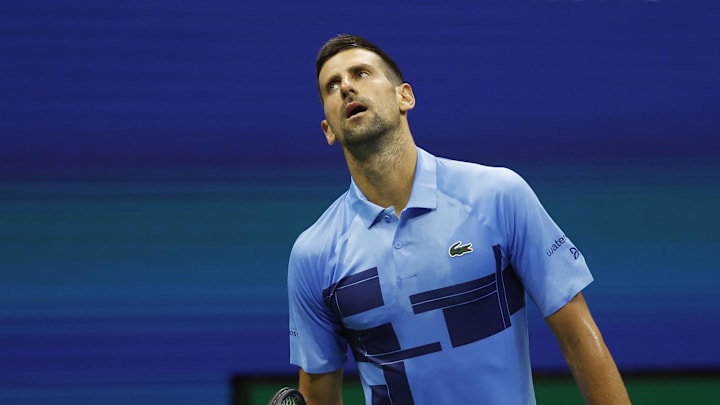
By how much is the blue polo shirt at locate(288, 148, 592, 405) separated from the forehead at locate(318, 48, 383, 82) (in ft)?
0.81

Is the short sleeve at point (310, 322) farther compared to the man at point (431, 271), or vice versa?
the short sleeve at point (310, 322)

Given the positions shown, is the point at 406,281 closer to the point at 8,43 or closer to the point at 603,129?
the point at 603,129

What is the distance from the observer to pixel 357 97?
174cm

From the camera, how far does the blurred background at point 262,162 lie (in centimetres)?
281

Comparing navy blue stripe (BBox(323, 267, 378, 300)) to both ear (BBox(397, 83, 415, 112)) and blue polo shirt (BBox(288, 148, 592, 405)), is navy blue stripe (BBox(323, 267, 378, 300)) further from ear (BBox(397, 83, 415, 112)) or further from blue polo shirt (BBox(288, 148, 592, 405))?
ear (BBox(397, 83, 415, 112))

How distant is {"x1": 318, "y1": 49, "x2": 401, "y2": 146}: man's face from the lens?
1.72 meters

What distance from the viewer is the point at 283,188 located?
2.86 m

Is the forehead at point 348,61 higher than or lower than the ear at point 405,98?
higher

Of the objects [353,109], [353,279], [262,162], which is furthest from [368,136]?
[262,162]

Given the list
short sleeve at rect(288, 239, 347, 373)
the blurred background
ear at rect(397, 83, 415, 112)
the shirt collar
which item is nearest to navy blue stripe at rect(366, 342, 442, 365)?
short sleeve at rect(288, 239, 347, 373)

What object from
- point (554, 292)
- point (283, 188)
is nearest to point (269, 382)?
point (283, 188)

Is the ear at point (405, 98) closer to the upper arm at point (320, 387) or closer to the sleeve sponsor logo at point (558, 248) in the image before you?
the sleeve sponsor logo at point (558, 248)

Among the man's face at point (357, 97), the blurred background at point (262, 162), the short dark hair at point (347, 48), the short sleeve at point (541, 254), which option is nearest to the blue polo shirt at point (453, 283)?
the short sleeve at point (541, 254)

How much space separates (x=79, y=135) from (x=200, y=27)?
52cm
